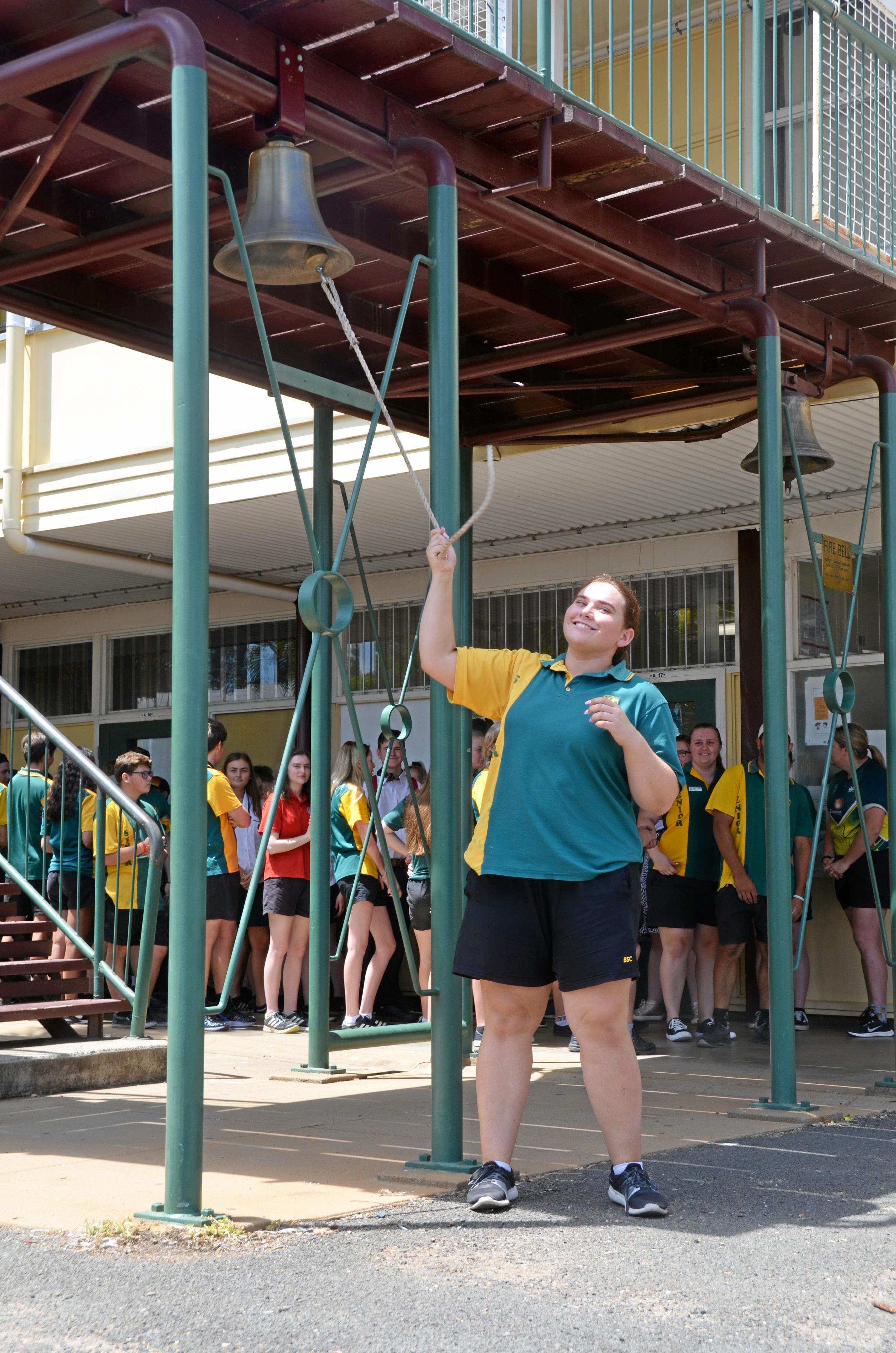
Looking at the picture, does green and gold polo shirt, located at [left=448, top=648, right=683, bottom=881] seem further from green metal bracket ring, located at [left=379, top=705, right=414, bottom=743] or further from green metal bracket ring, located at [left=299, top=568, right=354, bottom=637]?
green metal bracket ring, located at [left=379, top=705, right=414, bottom=743]

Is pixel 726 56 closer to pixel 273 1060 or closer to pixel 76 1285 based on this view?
pixel 273 1060

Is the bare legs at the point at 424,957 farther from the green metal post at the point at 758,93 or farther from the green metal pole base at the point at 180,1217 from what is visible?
the green metal pole base at the point at 180,1217

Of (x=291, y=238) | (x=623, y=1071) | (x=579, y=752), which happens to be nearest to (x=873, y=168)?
(x=291, y=238)

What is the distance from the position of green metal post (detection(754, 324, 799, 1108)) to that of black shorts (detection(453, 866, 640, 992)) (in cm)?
242

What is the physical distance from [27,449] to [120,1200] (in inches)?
340

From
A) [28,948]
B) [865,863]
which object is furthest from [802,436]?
[28,948]

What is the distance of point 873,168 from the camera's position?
8.38 metres

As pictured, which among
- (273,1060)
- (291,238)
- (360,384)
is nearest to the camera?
(291,238)

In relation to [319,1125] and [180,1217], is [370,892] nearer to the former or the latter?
[319,1125]

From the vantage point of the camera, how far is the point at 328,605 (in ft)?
17.0

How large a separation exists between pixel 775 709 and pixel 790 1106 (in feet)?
5.70

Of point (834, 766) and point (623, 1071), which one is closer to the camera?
point (623, 1071)

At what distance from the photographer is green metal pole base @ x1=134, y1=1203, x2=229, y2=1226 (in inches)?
161

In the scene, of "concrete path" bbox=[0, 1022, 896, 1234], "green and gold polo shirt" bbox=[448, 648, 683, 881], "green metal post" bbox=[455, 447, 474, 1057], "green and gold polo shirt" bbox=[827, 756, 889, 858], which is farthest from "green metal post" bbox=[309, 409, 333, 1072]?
"green and gold polo shirt" bbox=[827, 756, 889, 858]
